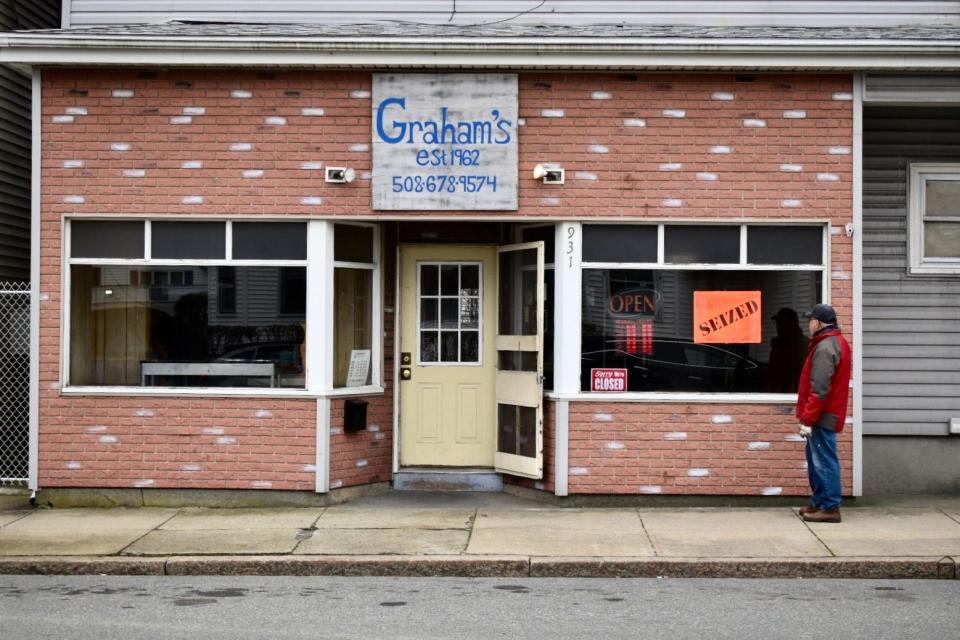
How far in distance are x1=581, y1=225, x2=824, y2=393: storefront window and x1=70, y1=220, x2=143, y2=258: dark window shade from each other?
435 cm

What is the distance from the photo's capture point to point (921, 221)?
11.4 meters

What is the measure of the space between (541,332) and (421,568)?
3.14m

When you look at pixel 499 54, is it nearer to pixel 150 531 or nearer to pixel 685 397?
pixel 685 397

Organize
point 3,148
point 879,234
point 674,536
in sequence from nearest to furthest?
point 674,536 → point 879,234 → point 3,148

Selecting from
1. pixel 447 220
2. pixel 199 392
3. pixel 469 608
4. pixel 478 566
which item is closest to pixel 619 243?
pixel 447 220

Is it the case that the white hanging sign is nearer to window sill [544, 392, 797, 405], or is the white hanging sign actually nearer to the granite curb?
window sill [544, 392, 797, 405]

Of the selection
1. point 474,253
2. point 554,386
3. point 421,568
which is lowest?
point 421,568

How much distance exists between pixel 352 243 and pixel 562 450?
2.91 metres

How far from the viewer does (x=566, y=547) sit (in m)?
8.96

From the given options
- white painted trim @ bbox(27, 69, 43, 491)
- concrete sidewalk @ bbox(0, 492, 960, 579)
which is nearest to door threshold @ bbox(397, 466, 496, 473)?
concrete sidewalk @ bbox(0, 492, 960, 579)

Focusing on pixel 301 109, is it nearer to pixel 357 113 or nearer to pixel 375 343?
pixel 357 113

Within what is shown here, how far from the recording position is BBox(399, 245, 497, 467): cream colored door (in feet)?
38.3

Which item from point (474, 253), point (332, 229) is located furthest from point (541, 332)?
point (332, 229)

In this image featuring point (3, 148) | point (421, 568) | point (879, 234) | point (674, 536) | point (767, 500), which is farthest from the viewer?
point (3, 148)
